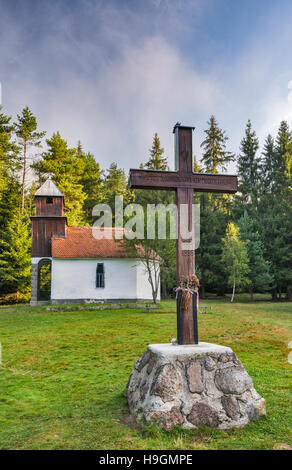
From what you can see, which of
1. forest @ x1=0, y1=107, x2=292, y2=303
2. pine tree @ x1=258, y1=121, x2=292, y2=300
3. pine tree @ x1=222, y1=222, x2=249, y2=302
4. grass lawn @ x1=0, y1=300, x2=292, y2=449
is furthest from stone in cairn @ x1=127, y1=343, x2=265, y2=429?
pine tree @ x1=258, y1=121, x2=292, y2=300

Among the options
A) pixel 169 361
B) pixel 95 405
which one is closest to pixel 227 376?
pixel 169 361

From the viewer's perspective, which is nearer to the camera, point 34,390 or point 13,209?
point 34,390

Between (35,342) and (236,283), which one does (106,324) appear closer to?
(35,342)

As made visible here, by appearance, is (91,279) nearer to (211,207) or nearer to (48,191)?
(48,191)

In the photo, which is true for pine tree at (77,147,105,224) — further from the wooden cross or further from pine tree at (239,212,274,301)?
the wooden cross

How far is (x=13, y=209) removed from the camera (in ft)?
106

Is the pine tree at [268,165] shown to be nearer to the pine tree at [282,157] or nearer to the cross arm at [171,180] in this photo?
the pine tree at [282,157]

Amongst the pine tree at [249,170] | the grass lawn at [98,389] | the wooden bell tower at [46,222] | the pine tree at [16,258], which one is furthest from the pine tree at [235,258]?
the pine tree at [16,258]

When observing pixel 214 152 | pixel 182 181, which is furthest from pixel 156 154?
pixel 182 181

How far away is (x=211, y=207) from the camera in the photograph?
35.3m

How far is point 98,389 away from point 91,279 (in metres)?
16.6

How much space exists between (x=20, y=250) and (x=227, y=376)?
87.8 ft

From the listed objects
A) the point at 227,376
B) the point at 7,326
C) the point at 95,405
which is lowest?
the point at 7,326

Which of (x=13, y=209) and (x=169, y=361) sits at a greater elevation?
(x=13, y=209)
